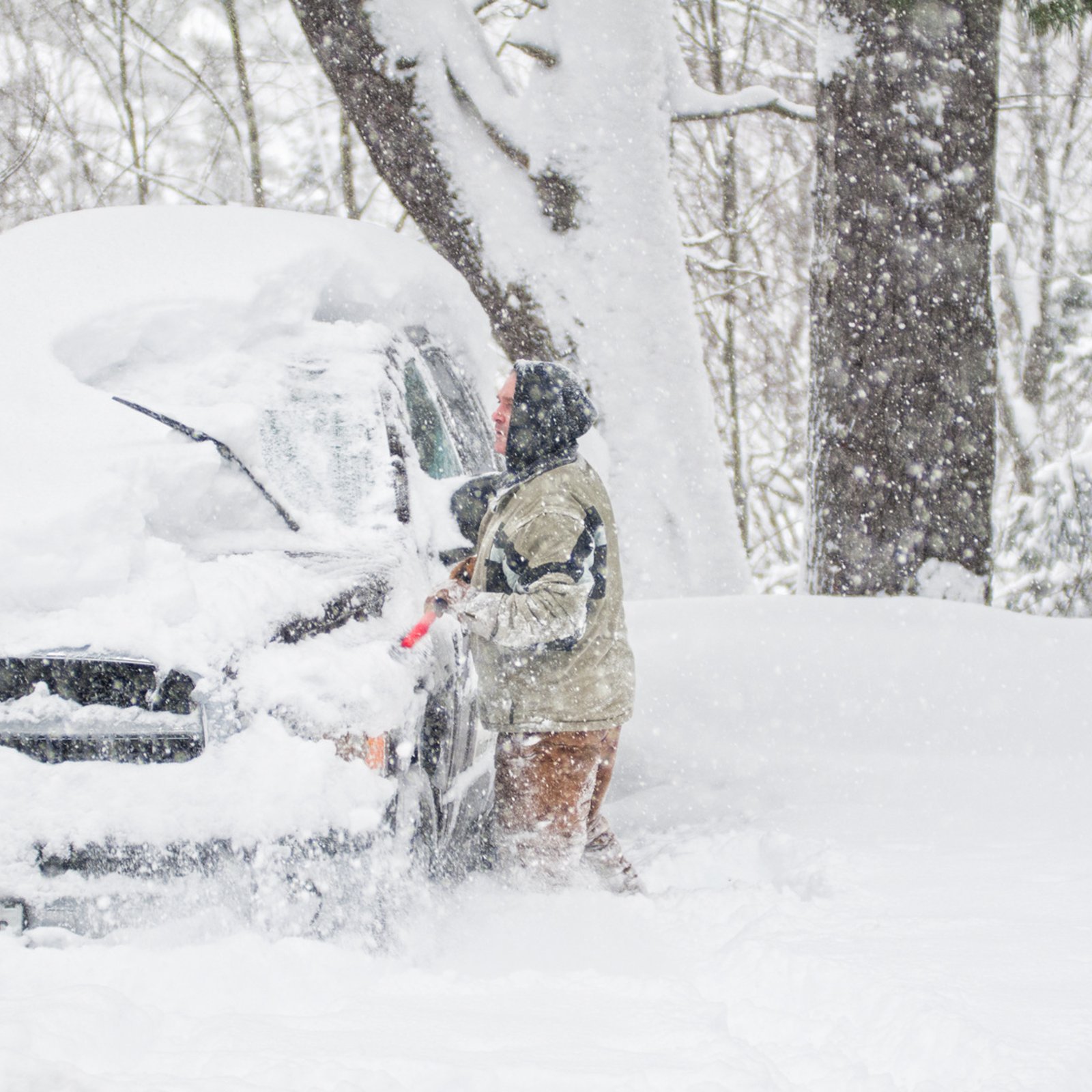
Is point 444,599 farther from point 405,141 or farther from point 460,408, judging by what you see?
point 405,141

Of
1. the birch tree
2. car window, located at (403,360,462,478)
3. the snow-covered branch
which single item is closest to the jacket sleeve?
car window, located at (403,360,462,478)

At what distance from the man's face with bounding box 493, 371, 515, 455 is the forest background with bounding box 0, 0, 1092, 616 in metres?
10.9

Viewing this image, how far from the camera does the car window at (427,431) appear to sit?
370 centimetres

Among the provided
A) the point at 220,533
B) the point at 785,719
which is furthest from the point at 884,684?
the point at 220,533

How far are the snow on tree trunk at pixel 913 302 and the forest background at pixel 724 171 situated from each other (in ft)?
27.7

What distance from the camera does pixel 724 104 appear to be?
609 cm

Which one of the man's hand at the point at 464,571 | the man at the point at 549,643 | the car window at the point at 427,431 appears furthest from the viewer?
the car window at the point at 427,431

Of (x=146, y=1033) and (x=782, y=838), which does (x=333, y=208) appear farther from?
(x=146, y=1033)

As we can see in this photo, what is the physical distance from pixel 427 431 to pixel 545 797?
1.42 m

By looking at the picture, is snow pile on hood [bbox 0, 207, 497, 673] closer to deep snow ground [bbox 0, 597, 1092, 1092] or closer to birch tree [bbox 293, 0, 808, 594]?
deep snow ground [bbox 0, 597, 1092, 1092]

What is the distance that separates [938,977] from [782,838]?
1.10 m

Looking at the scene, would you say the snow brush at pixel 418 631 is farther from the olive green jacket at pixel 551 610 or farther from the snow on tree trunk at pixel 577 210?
the snow on tree trunk at pixel 577 210

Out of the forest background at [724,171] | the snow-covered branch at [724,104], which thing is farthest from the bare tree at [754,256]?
the snow-covered branch at [724,104]

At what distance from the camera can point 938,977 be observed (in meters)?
2.47
